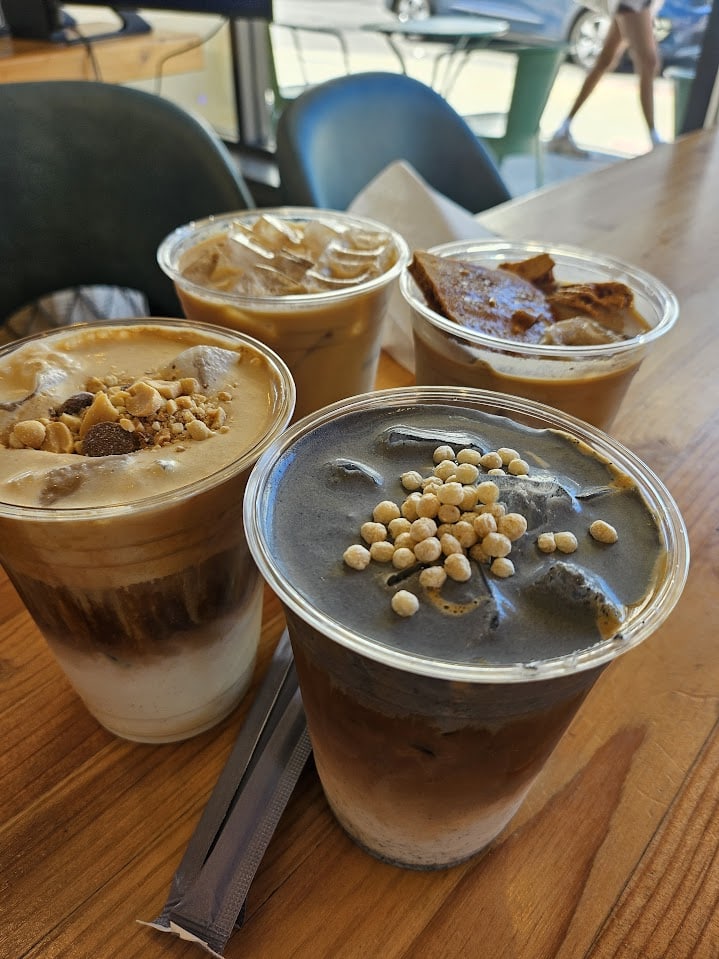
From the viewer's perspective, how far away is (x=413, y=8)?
5.39 m

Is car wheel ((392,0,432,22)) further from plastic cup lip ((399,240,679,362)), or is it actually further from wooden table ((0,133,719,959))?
wooden table ((0,133,719,959))

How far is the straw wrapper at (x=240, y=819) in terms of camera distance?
Answer: 2.05ft

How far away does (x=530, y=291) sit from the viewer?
1079 mm

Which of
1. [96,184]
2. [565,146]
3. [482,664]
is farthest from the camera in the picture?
[565,146]

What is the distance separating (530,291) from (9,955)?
1005 mm

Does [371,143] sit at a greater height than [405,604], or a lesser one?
lesser

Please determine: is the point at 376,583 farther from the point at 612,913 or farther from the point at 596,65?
the point at 596,65

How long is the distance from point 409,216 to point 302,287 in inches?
21.7

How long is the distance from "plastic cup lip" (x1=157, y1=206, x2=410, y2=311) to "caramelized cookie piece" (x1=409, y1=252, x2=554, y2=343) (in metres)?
0.08

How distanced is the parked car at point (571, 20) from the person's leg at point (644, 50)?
0.64 ft

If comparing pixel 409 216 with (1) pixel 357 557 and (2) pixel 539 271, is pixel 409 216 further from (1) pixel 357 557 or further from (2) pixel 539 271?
(1) pixel 357 557

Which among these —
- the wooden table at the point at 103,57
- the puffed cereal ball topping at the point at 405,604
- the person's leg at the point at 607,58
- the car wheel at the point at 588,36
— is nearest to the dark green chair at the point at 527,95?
the person's leg at the point at 607,58

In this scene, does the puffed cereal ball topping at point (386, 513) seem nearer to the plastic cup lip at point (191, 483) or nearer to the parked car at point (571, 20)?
the plastic cup lip at point (191, 483)

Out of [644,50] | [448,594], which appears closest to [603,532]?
[448,594]
